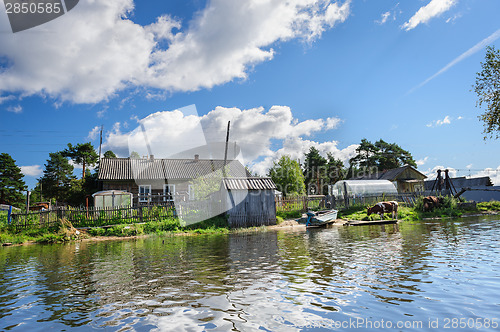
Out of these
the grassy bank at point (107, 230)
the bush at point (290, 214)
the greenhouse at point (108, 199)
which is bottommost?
the bush at point (290, 214)

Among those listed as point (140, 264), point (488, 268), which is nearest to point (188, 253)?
point (140, 264)

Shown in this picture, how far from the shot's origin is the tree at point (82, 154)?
4293cm

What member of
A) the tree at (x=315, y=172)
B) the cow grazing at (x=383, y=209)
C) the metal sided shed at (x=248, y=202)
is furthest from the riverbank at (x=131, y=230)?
the tree at (x=315, y=172)

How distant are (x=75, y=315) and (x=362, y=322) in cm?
452

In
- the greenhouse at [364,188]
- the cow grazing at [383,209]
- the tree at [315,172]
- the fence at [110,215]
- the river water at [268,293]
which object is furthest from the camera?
the tree at [315,172]

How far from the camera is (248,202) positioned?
876 inches

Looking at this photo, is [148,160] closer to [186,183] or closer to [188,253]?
[186,183]

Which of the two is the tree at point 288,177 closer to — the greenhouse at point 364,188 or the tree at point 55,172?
the greenhouse at point 364,188

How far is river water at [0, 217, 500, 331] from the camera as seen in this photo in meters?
4.29

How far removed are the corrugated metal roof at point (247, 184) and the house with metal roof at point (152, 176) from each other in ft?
32.6

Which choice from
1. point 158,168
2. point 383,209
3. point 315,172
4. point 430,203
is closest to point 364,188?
point 430,203

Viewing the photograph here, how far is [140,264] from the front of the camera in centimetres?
938

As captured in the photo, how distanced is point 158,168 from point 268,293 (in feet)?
117

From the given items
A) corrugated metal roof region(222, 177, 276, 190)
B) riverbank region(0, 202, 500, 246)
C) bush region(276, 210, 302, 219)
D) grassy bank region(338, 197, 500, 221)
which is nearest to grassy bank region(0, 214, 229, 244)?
riverbank region(0, 202, 500, 246)
